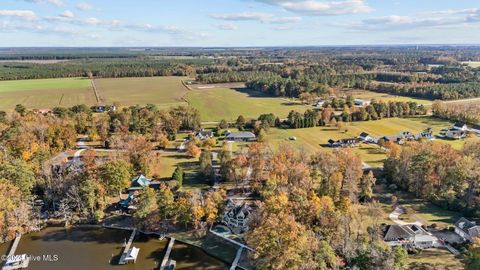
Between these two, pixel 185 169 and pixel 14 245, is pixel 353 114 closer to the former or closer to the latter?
pixel 185 169

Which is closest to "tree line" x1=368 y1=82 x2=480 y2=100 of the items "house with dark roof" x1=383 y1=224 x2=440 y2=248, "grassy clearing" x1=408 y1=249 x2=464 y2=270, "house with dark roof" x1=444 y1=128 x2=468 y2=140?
"house with dark roof" x1=444 y1=128 x2=468 y2=140

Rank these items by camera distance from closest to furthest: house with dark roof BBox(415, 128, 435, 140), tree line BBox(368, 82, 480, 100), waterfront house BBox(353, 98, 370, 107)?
1. house with dark roof BBox(415, 128, 435, 140)
2. waterfront house BBox(353, 98, 370, 107)
3. tree line BBox(368, 82, 480, 100)

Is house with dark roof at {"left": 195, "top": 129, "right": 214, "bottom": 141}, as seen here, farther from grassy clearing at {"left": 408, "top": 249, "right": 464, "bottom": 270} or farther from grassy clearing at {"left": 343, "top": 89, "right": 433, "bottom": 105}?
grassy clearing at {"left": 343, "top": 89, "right": 433, "bottom": 105}

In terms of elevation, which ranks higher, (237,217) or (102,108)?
(102,108)

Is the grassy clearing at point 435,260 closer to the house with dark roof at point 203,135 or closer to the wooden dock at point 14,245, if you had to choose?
the wooden dock at point 14,245

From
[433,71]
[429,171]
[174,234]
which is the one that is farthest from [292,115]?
[433,71]

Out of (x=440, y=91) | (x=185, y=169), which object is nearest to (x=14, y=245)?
(x=185, y=169)
